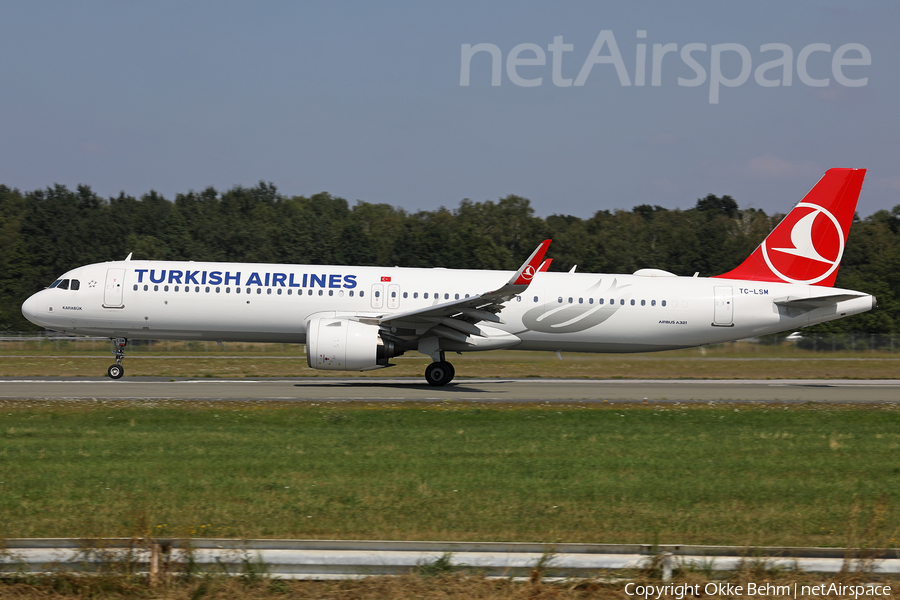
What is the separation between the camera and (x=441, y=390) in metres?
23.5

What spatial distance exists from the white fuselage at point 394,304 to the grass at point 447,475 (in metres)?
7.24

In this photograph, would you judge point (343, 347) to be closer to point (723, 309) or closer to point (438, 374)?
point (438, 374)

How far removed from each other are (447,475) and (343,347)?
1182 centimetres

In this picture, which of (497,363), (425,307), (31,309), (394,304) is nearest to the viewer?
(425,307)

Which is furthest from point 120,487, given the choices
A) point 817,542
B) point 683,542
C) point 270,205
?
point 270,205

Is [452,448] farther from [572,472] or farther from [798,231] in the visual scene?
[798,231]

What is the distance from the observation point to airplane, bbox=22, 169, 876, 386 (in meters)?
24.4

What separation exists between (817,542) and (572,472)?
386cm

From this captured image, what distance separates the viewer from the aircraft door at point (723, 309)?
86.2 feet

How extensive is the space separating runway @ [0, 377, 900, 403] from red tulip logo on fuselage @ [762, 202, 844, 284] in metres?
3.74
